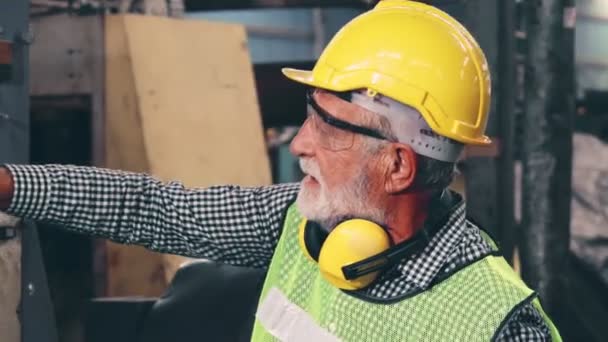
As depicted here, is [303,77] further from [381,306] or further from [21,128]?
[21,128]

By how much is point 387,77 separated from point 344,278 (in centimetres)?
32

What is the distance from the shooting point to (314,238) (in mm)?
1646

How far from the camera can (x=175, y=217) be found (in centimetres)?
181

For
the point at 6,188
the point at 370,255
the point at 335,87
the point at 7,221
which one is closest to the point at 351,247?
the point at 370,255

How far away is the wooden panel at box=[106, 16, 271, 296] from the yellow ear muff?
204cm

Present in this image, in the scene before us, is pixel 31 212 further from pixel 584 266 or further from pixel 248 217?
pixel 584 266

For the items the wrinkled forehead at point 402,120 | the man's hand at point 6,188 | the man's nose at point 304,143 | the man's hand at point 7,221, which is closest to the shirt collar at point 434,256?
the wrinkled forehead at point 402,120

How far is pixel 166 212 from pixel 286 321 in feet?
1.01

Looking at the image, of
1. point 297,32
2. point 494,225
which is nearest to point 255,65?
point 494,225

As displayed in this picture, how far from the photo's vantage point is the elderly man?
1546 mm

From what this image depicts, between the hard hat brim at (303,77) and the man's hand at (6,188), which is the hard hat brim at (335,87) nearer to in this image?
the hard hat brim at (303,77)

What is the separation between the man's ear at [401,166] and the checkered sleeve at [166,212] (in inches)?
11.0

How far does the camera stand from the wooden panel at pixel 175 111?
3625 mm

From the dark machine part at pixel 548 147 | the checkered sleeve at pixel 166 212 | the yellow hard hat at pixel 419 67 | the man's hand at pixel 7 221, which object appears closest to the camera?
the yellow hard hat at pixel 419 67
